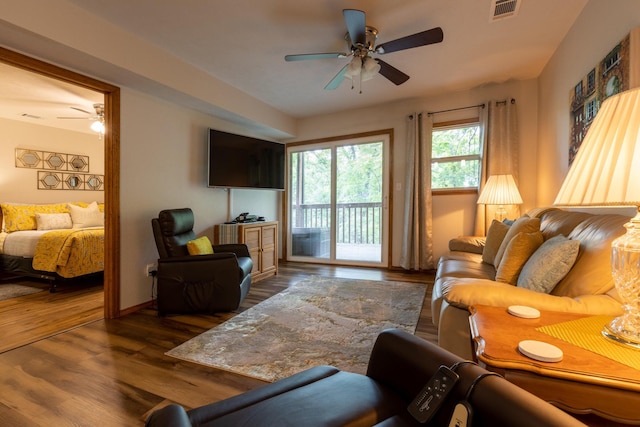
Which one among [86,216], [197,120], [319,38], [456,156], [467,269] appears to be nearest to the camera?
[467,269]

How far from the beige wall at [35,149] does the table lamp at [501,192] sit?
661 cm

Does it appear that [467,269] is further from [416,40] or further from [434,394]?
[416,40]

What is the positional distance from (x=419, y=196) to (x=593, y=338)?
3.22 m

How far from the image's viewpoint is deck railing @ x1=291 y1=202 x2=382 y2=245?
15.0ft

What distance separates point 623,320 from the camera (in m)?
0.89

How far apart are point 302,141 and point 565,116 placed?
3.50 metres

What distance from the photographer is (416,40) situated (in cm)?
Result: 209

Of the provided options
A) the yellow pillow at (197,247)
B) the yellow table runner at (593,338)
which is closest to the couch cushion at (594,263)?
the yellow table runner at (593,338)

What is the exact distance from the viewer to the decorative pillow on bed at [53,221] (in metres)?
4.08

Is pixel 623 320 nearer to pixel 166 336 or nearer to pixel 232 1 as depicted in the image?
pixel 166 336

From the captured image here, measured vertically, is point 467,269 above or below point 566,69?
below

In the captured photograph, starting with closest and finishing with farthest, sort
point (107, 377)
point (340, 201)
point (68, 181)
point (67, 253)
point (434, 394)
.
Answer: point (434, 394) < point (107, 377) < point (67, 253) < point (340, 201) < point (68, 181)

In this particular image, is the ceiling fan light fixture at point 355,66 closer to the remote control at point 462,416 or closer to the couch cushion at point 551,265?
the couch cushion at point 551,265

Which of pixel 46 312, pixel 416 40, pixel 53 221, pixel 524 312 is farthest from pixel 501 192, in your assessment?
pixel 53 221
